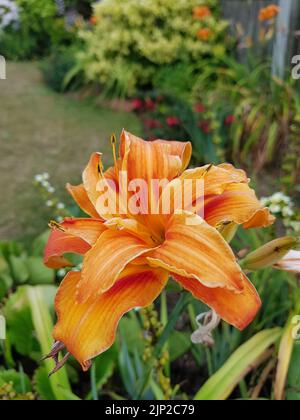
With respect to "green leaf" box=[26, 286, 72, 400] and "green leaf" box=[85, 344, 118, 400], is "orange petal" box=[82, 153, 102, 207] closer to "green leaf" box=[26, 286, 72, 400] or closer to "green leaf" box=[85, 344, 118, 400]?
"green leaf" box=[26, 286, 72, 400]

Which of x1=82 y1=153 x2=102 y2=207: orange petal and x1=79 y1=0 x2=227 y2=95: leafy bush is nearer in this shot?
x1=82 y1=153 x2=102 y2=207: orange petal

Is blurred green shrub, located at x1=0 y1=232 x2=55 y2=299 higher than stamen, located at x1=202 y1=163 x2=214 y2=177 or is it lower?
lower

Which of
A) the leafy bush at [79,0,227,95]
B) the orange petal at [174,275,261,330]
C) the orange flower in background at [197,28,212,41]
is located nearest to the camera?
the orange petal at [174,275,261,330]

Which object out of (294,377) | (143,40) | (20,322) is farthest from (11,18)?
(294,377)

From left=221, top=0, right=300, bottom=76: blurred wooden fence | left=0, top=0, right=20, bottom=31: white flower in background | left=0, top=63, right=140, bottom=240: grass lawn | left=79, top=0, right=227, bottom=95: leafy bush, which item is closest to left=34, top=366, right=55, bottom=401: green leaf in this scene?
left=0, top=63, right=140, bottom=240: grass lawn

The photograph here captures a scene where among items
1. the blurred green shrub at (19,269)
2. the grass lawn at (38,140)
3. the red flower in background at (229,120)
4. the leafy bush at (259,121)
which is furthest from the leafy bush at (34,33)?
the blurred green shrub at (19,269)

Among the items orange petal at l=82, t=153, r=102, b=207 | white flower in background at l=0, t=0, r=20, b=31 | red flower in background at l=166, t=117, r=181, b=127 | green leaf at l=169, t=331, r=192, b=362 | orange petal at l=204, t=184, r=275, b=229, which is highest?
orange petal at l=82, t=153, r=102, b=207

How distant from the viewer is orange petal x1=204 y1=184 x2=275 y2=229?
1.87ft

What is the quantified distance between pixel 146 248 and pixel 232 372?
1.81 feet

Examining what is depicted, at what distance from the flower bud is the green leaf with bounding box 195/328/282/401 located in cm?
43

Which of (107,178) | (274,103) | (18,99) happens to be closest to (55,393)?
(107,178)

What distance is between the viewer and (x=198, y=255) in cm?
52

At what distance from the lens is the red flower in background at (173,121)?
2.89 meters
